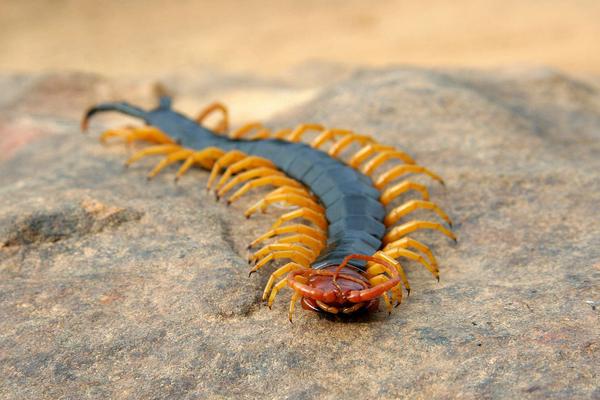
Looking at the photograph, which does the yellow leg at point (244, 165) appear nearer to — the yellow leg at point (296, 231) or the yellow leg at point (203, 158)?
the yellow leg at point (203, 158)

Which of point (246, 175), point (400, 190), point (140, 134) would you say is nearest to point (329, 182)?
point (400, 190)

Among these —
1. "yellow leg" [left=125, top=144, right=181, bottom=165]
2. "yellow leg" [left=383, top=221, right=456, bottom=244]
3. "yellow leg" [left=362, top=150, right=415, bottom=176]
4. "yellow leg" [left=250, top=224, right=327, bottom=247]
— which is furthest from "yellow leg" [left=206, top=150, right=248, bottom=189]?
"yellow leg" [left=383, top=221, right=456, bottom=244]

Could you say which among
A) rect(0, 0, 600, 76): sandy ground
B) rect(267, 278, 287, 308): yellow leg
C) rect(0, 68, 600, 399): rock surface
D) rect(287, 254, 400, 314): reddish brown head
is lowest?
rect(0, 0, 600, 76): sandy ground

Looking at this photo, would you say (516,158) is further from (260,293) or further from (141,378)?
(141,378)

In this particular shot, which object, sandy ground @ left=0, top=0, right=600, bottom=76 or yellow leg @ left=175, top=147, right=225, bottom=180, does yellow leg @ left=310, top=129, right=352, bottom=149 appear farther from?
sandy ground @ left=0, top=0, right=600, bottom=76

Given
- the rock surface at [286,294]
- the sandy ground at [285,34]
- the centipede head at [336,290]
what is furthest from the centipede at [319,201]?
the sandy ground at [285,34]

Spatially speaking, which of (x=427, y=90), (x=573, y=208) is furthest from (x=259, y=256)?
(x=427, y=90)

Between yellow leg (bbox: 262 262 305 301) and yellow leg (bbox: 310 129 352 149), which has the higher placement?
yellow leg (bbox: 262 262 305 301)

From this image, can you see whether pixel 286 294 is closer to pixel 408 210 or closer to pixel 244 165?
pixel 408 210
